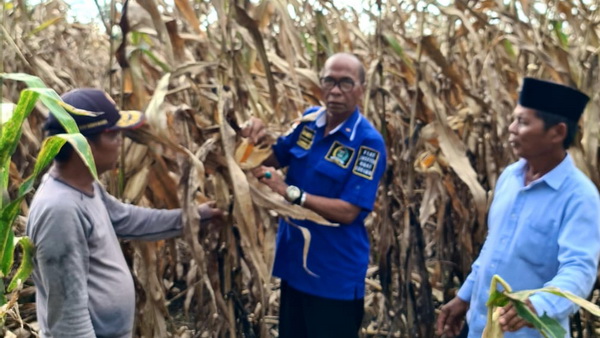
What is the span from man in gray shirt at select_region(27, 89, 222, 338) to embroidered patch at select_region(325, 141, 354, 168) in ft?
2.36

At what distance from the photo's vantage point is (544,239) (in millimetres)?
1666

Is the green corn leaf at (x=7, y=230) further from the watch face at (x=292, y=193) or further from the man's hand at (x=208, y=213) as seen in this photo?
the watch face at (x=292, y=193)

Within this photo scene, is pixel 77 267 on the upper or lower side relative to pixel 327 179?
lower

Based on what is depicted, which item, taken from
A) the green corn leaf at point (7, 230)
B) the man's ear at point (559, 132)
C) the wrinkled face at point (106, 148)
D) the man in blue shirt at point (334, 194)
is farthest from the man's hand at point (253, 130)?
the green corn leaf at point (7, 230)

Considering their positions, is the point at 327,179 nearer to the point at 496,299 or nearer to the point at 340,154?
the point at 340,154

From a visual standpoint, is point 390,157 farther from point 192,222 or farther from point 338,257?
point 192,222

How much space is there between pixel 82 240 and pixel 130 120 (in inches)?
13.2

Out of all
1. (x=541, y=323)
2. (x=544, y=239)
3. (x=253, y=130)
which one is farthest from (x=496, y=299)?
(x=253, y=130)

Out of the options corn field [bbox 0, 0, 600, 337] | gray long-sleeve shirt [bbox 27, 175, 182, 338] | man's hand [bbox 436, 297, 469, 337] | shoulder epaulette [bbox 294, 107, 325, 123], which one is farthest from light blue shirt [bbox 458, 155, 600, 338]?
gray long-sleeve shirt [bbox 27, 175, 182, 338]

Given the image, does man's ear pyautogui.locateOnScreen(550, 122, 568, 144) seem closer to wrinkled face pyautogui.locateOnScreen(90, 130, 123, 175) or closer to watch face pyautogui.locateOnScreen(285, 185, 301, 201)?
watch face pyautogui.locateOnScreen(285, 185, 301, 201)

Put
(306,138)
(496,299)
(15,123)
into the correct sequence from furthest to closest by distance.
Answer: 1. (306,138)
2. (496,299)
3. (15,123)

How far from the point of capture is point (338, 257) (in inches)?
87.9

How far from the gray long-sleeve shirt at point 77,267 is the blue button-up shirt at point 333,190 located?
2.36 feet

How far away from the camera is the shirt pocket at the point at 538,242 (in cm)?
166
